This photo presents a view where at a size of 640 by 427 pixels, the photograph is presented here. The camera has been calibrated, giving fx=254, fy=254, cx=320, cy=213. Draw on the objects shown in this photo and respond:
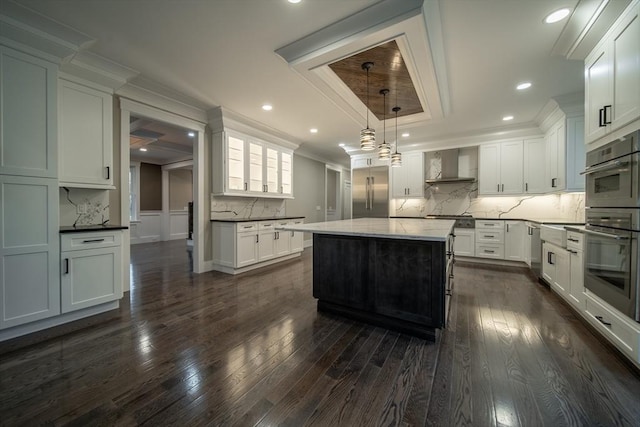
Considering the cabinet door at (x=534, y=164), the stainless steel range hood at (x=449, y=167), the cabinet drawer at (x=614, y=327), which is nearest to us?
the cabinet drawer at (x=614, y=327)

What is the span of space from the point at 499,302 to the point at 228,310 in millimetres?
3083

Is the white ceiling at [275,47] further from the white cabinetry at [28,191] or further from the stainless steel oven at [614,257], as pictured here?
the stainless steel oven at [614,257]

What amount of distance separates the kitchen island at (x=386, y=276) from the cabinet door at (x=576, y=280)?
1326 millimetres

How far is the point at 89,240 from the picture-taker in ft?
8.17

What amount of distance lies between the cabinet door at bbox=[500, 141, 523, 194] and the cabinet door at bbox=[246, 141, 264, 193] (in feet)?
15.5

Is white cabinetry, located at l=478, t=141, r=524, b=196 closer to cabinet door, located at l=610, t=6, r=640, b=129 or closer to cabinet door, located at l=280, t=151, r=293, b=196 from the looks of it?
cabinet door, located at l=610, t=6, r=640, b=129

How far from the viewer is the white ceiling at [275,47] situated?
2.01 metres

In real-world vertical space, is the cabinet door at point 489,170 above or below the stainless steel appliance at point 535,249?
above

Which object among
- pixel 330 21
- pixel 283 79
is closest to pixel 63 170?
pixel 283 79

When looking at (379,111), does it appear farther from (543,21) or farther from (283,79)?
(543,21)

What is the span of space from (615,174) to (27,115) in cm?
477

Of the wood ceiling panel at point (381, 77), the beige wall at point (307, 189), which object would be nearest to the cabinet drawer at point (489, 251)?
the wood ceiling panel at point (381, 77)

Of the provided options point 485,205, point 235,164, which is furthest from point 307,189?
point 485,205

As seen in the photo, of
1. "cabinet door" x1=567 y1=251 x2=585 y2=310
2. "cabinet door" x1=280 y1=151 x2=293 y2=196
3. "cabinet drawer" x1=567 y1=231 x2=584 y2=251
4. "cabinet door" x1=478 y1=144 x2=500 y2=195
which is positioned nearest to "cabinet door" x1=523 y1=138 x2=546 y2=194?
"cabinet door" x1=478 y1=144 x2=500 y2=195
